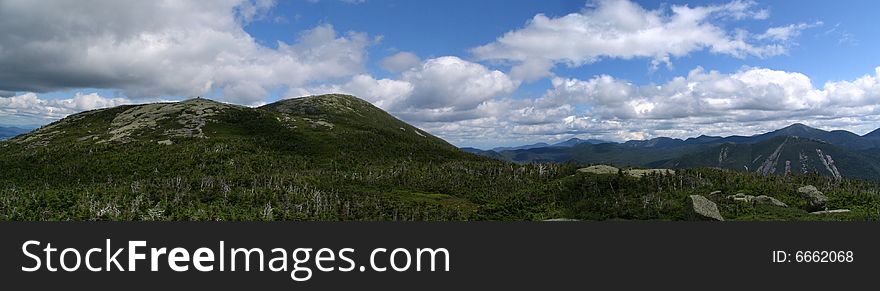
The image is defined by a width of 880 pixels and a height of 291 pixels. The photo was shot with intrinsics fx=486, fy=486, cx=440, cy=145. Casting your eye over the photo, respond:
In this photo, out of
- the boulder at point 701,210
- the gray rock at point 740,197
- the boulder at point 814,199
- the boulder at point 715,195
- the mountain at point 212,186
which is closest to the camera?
the boulder at point 701,210

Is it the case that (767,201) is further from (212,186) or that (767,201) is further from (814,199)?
(212,186)

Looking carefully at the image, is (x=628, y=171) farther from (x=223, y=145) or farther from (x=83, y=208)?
(x=223, y=145)

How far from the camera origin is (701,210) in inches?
2448

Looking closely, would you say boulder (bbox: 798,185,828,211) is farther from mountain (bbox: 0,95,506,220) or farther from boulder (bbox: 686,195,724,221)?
mountain (bbox: 0,95,506,220)

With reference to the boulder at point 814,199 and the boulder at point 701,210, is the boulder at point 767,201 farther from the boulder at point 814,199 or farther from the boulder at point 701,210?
the boulder at point 701,210

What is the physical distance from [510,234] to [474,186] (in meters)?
110

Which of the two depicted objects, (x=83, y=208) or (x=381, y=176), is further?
(x=381, y=176)

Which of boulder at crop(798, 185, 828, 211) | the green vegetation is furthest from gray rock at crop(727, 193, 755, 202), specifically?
boulder at crop(798, 185, 828, 211)

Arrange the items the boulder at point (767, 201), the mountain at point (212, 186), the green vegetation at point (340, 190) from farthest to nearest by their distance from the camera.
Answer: the mountain at point (212, 186) < the green vegetation at point (340, 190) < the boulder at point (767, 201)

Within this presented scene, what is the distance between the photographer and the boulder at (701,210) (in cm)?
6078

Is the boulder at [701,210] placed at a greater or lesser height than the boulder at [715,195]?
greater

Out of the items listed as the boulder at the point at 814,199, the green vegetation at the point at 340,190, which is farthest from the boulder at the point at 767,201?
the boulder at the point at 814,199

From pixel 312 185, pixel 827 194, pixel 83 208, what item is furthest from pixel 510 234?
pixel 312 185

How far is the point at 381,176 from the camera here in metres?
153
